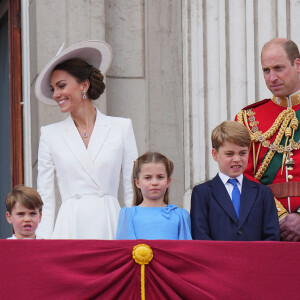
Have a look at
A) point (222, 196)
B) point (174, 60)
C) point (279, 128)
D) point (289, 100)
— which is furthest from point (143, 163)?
point (174, 60)

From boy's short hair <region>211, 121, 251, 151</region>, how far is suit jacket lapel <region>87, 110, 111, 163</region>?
2.27ft

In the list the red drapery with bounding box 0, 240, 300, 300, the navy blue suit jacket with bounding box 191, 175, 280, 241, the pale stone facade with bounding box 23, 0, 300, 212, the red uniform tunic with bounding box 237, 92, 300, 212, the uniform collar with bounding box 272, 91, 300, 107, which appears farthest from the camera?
the pale stone facade with bounding box 23, 0, 300, 212

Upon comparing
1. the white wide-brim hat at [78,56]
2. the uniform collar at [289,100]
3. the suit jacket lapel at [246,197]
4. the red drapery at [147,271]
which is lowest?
the red drapery at [147,271]

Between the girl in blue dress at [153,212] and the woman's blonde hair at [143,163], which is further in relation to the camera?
the woman's blonde hair at [143,163]

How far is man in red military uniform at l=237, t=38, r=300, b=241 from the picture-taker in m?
6.23

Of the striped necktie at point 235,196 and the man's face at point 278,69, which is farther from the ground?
the man's face at point 278,69

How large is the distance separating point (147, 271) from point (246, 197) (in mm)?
729

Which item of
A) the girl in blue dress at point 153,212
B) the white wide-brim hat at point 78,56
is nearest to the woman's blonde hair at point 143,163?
the girl in blue dress at point 153,212

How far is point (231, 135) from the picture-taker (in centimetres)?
591

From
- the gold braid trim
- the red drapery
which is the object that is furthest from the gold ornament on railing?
the gold braid trim

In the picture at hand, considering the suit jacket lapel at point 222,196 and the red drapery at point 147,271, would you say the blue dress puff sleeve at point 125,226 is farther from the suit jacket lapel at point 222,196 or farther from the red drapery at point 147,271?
the suit jacket lapel at point 222,196

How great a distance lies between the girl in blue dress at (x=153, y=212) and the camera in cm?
577

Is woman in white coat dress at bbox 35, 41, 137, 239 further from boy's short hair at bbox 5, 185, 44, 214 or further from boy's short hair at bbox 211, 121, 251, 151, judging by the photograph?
boy's short hair at bbox 211, 121, 251, 151

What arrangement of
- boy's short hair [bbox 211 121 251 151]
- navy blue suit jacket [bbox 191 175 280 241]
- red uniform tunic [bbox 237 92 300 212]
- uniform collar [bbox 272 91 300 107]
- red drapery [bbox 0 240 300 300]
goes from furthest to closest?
1. uniform collar [bbox 272 91 300 107]
2. red uniform tunic [bbox 237 92 300 212]
3. boy's short hair [bbox 211 121 251 151]
4. navy blue suit jacket [bbox 191 175 280 241]
5. red drapery [bbox 0 240 300 300]
